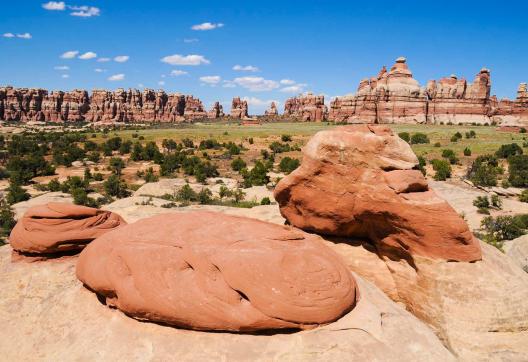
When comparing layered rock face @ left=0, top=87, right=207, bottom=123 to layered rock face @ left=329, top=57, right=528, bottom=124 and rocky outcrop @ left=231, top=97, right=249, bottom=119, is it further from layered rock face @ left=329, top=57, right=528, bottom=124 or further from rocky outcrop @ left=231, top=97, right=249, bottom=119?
layered rock face @ left=329, top=57, right=528, bottom=124

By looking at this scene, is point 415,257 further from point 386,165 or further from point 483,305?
point 386,165

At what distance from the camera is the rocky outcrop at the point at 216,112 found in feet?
520

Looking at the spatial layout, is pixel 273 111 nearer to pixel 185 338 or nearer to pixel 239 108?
pixel 239 108

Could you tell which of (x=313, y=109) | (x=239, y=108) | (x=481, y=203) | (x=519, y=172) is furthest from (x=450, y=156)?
(x=239, y=108)

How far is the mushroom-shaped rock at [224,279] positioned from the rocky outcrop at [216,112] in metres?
153

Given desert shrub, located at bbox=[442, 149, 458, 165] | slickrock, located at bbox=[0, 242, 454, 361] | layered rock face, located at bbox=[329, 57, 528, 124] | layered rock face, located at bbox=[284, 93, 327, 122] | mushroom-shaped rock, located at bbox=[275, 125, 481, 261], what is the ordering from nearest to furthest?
slickrock, located at bbox=[0, 242, 454, 361] → mushroom-shaped rock, located at bbox=[275, 125, 481, 261] → desert shrub, located at bbox=[442, 149, 458, 165] → layered rock face, located at bbox=[329, 57, 528, 124] → layered rock face, located at bbox=[284, 93, 327, 122]

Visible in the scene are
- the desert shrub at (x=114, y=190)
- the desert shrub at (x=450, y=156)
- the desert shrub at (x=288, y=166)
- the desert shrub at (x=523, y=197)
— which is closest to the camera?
the desert shrub at (x=523, y=197)

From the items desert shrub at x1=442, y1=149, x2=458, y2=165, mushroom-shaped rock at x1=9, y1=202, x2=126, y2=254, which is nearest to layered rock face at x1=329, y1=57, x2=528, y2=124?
desert shrub at x1=442, y1=149, x2=458, y2=165

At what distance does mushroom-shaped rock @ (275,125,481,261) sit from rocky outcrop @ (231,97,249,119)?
146 meters

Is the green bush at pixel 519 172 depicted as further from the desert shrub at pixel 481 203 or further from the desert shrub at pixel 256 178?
the desert shrub at pixel 256 178

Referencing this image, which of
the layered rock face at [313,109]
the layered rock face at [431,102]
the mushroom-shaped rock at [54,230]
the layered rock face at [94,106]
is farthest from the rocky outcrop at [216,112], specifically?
the mushroom-shaped rock at [54,230]

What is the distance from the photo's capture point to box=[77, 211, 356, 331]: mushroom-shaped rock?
20.7 ft

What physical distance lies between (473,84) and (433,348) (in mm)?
94217

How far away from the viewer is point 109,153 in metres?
45.3
